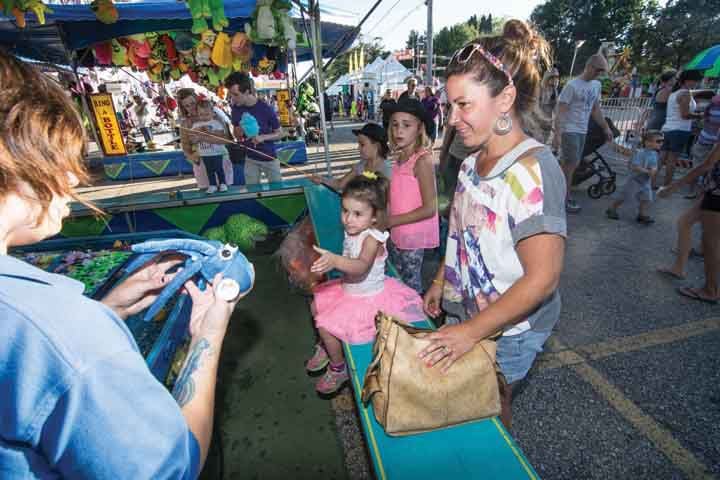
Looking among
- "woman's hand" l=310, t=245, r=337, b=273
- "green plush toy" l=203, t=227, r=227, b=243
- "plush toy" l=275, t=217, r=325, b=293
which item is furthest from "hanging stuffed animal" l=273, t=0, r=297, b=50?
"woman's hand" l=310, t=245, r=337, b=273

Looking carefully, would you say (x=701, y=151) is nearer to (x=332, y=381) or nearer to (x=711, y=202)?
(x=711, y=202)

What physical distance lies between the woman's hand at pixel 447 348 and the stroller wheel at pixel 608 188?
6.60 metres

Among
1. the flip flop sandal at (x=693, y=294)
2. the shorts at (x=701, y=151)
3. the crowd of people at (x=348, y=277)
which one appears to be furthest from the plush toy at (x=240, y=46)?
the shorts at (x=701, y=151)

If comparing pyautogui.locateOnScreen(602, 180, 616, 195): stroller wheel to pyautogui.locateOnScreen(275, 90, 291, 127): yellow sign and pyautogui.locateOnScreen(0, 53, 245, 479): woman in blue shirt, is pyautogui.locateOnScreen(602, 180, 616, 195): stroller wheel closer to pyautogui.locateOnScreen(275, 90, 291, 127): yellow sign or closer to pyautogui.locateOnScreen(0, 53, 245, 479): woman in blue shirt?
pyautogui.locateOnScreen(0, 53, 245, 479): woman in blue shirt

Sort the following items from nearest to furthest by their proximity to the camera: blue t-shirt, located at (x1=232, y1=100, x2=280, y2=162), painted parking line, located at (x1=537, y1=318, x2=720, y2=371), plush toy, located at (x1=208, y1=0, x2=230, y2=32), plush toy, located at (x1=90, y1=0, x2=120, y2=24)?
painted parking line, located at (x1=537, y1=318, x2=720, y2=371)
plush toy, located at (x1=208, y1=0, x2=230, y2=32)
plush toy, located at (x1=90, y1=0, x2=120, y2=24)
blue t-shirt, located at (x1=232, y1=100, x2=280, y2=162)

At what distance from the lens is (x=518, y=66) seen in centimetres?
125

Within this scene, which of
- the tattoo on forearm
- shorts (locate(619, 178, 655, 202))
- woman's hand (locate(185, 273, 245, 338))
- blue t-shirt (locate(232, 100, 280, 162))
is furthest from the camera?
blue t-shirt (locate(232, 100, 280, 162))

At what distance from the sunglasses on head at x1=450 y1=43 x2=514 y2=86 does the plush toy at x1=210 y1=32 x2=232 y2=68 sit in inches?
222

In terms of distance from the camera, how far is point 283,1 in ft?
15.5

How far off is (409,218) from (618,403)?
6.00ft

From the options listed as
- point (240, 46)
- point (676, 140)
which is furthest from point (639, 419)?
point (240, 46)

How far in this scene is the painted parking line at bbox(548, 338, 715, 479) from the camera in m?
1.84

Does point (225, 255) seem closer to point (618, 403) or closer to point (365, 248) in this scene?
point (365, 248)

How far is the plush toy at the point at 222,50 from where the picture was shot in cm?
564
